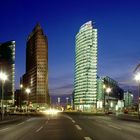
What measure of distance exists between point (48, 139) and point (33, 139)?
0.76m

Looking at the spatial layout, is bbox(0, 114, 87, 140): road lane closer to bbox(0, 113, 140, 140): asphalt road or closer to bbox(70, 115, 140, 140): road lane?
bbox(0, 113, 140, 140): asphalt road

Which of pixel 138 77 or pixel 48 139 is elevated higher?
pixel 138 77

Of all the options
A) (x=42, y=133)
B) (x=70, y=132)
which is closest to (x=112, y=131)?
(x=70, y=132)

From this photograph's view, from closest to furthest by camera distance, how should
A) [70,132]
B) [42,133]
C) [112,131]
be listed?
[42,133], [70,132], [112,131]

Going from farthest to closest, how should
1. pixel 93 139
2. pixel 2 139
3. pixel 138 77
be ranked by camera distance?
pixel 138 77
pixel 2 139
pixel 93 139

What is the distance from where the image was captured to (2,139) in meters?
20.5

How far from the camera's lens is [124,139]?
1938 centimetres

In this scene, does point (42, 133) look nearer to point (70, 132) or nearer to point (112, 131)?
point (70, 132)

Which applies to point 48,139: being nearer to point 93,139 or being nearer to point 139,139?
point 93,139

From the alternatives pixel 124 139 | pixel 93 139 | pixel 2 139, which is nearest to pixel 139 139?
pixel 124 139

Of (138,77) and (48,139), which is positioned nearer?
(48,139)

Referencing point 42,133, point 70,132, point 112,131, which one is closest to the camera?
point 42,133

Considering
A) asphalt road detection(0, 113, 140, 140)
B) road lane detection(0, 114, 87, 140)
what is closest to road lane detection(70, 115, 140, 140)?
asphalt road detection(0, 113, 140, 140)

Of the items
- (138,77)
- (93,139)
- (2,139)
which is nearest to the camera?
(93,139)
